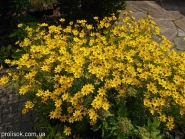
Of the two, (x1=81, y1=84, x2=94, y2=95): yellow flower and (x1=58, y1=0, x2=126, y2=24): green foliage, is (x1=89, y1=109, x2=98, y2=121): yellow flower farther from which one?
(x1=58, y1=0, x2=126, y2=24): green foliage

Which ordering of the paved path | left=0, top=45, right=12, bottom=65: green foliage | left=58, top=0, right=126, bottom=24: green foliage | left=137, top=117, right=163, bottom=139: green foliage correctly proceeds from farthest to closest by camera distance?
1. the paved path
2. left=58, top=0, right=126, bottom=24: green foliage
3. left=0, top=45, right=12, bottom=65: green foliage
4. left=137, top=117, right=163, bottom=139: green foliage

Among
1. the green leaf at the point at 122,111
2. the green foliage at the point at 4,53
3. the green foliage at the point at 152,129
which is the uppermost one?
the green leaf at the point at 122,111

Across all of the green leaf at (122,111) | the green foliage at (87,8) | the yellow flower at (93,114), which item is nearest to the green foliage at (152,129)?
the green leaf at (122,111)

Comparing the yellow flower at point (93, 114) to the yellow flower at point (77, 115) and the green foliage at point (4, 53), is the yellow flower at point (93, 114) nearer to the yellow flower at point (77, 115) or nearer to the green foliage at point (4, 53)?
the yellow flower at point (77, 115)

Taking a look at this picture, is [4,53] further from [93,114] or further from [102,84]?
[93,114]

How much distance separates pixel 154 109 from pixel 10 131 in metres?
1.97

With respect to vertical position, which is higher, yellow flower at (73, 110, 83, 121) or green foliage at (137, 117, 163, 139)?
yellow flower at (73, 110, 83, 121)

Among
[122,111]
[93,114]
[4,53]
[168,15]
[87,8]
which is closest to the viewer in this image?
[93,114]

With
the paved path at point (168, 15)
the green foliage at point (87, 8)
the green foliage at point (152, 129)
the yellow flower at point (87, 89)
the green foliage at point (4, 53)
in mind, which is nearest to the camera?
the yellow flower at point (87, 89)

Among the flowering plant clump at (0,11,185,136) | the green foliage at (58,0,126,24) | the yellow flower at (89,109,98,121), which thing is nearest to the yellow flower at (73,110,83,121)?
the flowering plant clump at (0,11,185,136)

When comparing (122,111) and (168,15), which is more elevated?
(122,111)

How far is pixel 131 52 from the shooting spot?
2.90 m

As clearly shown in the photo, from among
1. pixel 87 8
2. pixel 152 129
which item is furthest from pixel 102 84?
pixel 87 8

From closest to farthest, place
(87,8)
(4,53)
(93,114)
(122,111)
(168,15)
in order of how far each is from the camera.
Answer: (93,114), (122,111), (4,53), (87,8), (168,15)
